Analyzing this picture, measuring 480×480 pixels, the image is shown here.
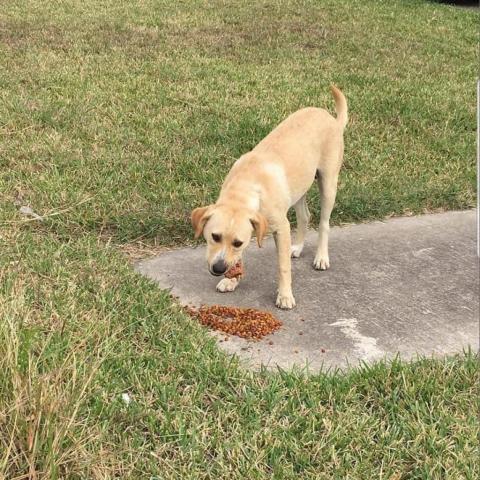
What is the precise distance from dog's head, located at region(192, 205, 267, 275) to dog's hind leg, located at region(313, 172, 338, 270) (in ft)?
2.76

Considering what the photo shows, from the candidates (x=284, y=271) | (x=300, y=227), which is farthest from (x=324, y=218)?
(x=284, y=271)

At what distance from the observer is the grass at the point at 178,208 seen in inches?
101

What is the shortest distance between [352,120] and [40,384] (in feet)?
16.3

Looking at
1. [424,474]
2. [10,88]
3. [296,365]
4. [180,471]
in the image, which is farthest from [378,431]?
[10,88]

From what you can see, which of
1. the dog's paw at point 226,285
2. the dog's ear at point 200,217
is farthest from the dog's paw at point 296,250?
the dog's ear at point 200,217

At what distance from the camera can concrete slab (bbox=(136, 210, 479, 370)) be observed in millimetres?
3400

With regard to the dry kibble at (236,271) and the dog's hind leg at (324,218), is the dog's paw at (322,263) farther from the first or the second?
the dry kibble at (236,271)

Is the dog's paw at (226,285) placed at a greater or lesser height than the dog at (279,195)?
lesser

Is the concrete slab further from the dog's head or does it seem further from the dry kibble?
the dog's head

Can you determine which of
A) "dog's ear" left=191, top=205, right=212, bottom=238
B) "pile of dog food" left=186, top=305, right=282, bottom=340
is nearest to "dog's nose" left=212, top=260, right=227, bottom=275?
"dog's ear" left=191, top=205, right=212, bottom=238

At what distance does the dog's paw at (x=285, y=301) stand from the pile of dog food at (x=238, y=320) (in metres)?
0.12

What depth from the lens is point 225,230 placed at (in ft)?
11.2

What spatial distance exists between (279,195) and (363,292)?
2.53 ft

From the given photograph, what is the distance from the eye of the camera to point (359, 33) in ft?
34.3
